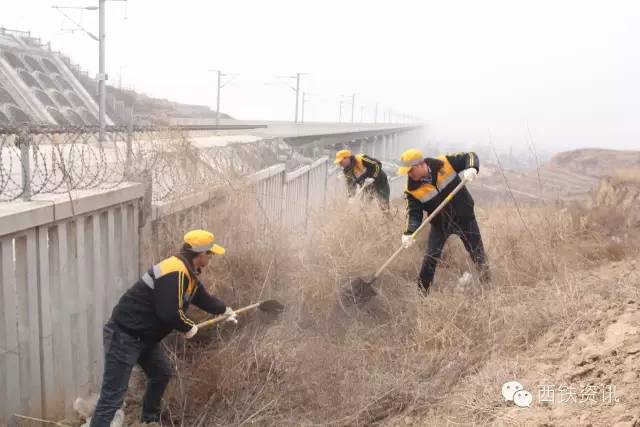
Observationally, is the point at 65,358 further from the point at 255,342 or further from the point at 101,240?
Answer: the point at 255,342

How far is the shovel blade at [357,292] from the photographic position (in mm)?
5758

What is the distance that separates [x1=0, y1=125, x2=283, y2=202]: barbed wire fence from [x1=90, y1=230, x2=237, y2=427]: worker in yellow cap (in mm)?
1006

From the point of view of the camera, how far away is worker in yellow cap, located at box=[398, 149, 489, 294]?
19.6 ft

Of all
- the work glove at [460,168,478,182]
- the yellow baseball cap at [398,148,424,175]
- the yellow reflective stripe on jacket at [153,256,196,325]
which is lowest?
the yellow reflective stripe on jacket at [153,256,196,325]

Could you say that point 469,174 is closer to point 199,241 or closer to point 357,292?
point 357,292

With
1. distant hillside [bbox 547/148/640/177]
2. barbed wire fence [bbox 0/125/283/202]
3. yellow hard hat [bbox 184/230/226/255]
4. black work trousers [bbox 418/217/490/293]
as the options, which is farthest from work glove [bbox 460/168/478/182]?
distant hillside [bbox 547/148/640/177]

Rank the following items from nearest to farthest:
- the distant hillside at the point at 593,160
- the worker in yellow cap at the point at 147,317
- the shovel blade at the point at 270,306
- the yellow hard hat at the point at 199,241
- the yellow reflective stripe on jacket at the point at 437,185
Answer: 1. the worker in yellow cap at the point at 147,317
2. the yellow hard hat at the point at 199,241
3. the shovel blade at the point at 270,306
4. the yellow reflective stripe on jacket at the point at 437,185
5. the distant hillside at the point at 593,160

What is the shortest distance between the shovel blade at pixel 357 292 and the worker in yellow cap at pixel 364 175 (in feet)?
9.07

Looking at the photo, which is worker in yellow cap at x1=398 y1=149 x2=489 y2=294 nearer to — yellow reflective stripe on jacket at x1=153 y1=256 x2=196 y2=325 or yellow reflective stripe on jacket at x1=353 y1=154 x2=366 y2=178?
yellow reflective stripe on jacket at x1=353 y1=154 x2=366 y2=178

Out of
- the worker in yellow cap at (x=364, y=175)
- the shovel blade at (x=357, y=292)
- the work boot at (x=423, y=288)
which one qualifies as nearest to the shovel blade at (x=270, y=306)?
the shovel blade at (x=357, y=292)

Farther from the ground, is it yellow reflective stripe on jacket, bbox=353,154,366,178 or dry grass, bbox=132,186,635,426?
yellow reflective stripe on jacket, bbox=353,154,366,178

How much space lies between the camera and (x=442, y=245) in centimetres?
611

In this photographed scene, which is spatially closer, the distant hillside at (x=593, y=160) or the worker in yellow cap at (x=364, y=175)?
the worker in yellow cap at (x=364, y=175)

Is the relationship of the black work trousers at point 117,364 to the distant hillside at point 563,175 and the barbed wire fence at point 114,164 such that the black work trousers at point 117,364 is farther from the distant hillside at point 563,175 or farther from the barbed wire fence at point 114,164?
the distant hillside at point 563,175
